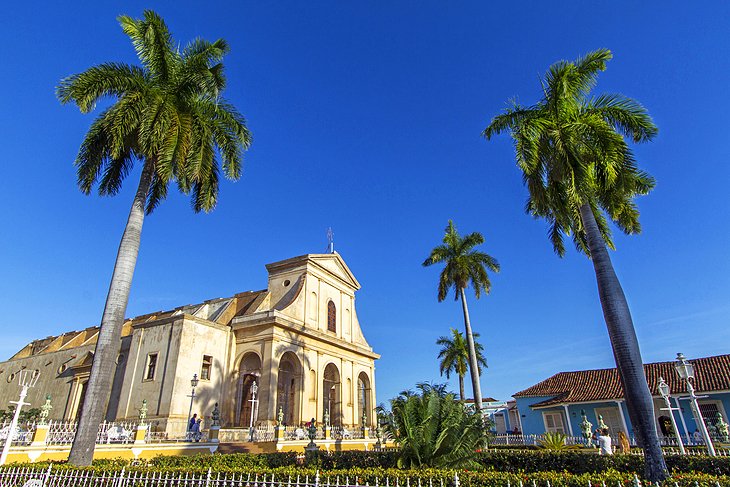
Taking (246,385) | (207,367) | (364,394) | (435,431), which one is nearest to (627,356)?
(435,431)

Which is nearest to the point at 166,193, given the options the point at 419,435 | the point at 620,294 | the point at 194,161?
the point at 194,161

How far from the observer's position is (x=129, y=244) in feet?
44.1

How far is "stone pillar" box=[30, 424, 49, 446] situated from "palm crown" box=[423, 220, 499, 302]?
22.8 m

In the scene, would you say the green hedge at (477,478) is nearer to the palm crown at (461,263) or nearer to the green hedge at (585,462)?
the green hedge at (585,462)

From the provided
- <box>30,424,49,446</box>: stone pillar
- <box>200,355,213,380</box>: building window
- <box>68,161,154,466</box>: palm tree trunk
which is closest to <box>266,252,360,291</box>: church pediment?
<box>200,355,213,380</box>: building window

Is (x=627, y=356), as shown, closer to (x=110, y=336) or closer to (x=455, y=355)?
(x=110, y=336)

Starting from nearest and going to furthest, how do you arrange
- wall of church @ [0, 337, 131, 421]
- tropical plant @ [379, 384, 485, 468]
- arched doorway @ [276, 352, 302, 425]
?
tropical plant @ [379, 384, 485, 468] < arched doorway @ [276, 352, 302, 425] < wall of church @ [0, 337, 131, 421]

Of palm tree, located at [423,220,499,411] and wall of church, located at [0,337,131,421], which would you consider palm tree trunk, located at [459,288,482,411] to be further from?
wall of church, located at [0,337,131,421]

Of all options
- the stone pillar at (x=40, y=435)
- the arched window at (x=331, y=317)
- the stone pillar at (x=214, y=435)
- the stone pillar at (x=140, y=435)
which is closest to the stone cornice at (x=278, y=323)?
the arched window at (x=331, y=317)

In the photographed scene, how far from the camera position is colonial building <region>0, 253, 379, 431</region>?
24.2m

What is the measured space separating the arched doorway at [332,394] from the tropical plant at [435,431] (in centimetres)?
1957

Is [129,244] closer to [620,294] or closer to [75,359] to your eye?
[620,294]

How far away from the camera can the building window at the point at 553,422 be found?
96.7ft

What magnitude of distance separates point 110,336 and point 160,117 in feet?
23.6
